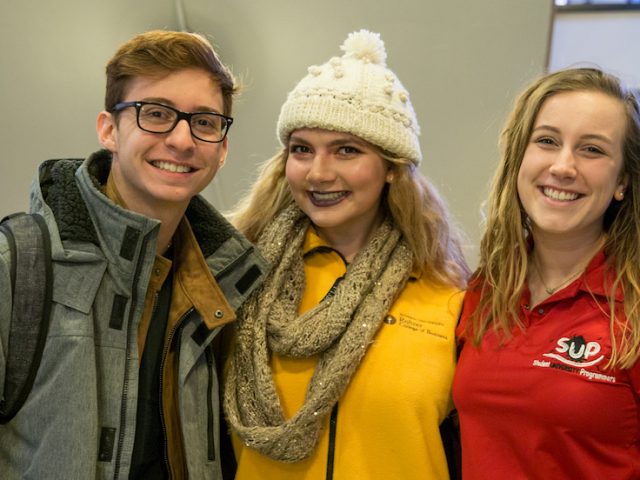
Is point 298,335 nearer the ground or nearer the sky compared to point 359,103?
nearer the ground

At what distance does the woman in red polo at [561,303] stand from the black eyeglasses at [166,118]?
85 centimetres

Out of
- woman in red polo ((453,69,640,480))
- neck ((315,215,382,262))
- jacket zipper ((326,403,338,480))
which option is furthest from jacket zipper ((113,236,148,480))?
woman in red polo ((453,69,640,480))

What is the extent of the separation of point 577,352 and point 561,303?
0.52 ft

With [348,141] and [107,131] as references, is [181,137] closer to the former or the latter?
[107,131]

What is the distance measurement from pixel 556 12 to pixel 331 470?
256 cm

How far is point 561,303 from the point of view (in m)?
1.59

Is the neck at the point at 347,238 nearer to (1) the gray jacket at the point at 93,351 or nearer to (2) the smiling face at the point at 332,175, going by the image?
(2) the smiling face at the point at 332,175

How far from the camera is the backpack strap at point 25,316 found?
4.13 feet

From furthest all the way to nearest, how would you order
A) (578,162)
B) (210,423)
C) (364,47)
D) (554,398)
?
(364,47) → (210,423) → (578,162) → (554,398)

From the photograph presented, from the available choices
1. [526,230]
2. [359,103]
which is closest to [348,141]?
[359,103]

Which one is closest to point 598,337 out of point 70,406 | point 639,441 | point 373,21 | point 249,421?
point 639,441

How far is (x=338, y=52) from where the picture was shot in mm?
3254

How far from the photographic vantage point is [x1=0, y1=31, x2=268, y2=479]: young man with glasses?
1302 millimetres

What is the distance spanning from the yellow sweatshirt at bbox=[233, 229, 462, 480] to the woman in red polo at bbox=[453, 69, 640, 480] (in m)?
0.08
